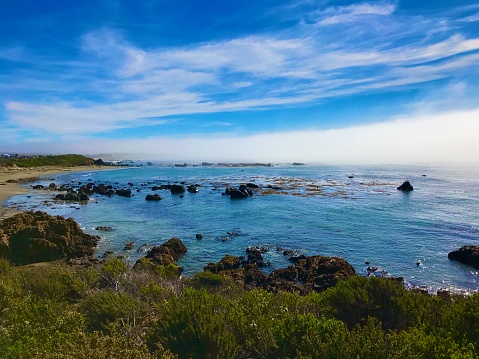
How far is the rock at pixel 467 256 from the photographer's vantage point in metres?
20.5

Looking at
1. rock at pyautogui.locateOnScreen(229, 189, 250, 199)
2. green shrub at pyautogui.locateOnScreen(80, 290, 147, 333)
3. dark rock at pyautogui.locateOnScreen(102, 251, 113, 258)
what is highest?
green shrub at pyautogui.locateOnScreen(80, 290, 147, 333)

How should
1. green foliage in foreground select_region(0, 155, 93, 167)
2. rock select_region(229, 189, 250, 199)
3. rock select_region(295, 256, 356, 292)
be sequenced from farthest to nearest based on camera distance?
1. green foliage in foreground select_region(0, 155, 93, 167)
2. rock select_region(229, 189, 250, 199)
3. rock select_region(295, 256, 356, 292)

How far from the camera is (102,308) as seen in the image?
8312 mm

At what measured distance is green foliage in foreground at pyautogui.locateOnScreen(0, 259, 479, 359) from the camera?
19.0 feet

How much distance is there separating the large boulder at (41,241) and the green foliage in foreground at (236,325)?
9802mm

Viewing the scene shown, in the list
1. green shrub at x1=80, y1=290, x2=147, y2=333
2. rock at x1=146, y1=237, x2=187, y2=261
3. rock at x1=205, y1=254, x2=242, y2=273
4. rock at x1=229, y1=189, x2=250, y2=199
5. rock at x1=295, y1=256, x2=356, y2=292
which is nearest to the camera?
green shrub at x1=80, y1=290, x2=147, y2=333

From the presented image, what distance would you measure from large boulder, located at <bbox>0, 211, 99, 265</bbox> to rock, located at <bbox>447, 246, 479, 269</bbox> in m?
24.2

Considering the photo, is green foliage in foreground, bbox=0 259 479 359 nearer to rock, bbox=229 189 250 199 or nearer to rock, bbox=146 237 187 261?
rock, bbox=146 237 187 261

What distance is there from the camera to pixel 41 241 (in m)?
19.4

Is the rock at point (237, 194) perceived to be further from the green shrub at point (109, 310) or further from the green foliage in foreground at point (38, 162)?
the green foliage in foreground at point (38, 162)

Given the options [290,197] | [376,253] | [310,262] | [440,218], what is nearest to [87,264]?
[310,262]

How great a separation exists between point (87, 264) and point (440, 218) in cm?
3435

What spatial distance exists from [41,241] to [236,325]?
17064mm

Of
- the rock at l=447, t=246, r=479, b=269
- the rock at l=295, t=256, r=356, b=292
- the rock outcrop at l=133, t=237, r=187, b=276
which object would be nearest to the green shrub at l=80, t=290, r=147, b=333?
the rock outcrop at l=133, t=237, r=187, b=276
